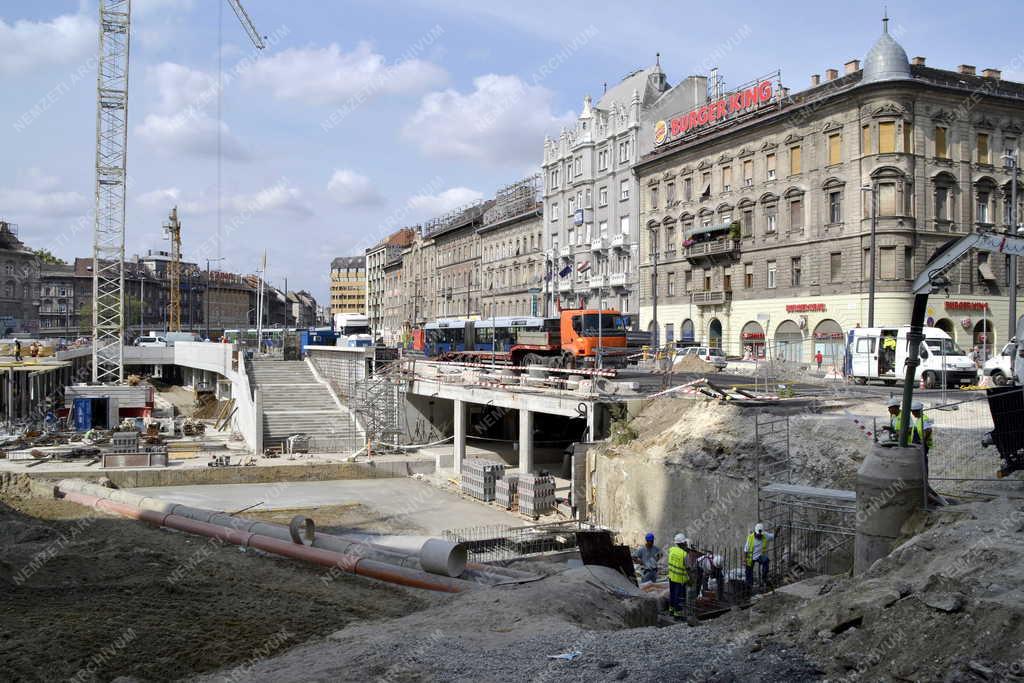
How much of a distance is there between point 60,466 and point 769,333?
3616 cm

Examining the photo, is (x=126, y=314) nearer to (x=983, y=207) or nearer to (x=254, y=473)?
(x=254, y=473)

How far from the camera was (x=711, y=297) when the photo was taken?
50.5 meters

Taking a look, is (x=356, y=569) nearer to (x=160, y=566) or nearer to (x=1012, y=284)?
(x=160, y=566)

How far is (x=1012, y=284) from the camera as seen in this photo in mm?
29344

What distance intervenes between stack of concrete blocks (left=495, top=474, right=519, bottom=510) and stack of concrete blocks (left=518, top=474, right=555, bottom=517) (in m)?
1.17

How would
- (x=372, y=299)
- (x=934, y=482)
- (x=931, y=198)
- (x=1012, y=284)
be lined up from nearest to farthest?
1. (x=934, y=482)
2. (x=1012, y=284)
3. (x=931, y=198)
4. (x=372, y=299)

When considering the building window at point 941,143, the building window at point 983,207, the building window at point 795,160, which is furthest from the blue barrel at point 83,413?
the building window at point 983,207

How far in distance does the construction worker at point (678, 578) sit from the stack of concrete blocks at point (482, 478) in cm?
1623

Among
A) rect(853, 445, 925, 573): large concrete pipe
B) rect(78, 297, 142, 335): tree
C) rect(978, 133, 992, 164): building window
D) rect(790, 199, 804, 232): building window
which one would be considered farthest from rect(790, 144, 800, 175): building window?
rect(78, 297, 142, 335): tree

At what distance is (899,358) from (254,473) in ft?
83.0

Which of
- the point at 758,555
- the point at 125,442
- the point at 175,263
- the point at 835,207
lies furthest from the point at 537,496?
the point at 175,263

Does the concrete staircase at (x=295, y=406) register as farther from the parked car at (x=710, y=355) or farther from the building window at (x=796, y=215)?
the building window at (x=796, y=215)

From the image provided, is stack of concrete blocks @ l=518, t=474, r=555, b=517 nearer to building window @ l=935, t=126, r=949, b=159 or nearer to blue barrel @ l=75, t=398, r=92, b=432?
building window @ l=935, t=126, r=949, b=159

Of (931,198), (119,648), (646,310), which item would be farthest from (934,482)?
(646,310)
